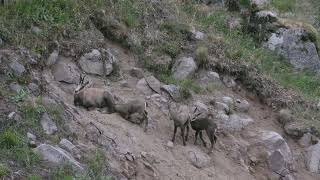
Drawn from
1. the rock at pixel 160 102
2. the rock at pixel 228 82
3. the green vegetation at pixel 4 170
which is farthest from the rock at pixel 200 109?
the green vegetation at pixel 4 170

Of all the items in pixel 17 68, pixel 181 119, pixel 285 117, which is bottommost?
pixel 285 117

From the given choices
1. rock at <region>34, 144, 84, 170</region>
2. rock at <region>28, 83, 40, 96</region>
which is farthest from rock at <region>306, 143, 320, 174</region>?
rock at <region>28, 83, 40, 96</region>

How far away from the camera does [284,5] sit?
19.3 meters

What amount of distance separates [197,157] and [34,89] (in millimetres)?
3407

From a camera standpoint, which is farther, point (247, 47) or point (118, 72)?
point (247, 47)

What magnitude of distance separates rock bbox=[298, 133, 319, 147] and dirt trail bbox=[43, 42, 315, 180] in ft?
2.71

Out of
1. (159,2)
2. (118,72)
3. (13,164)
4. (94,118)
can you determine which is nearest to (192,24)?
(159,2)

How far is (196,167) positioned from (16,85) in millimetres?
3742

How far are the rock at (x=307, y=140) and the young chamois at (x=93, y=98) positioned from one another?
487cm

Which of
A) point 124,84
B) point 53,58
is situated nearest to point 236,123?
point 124,84

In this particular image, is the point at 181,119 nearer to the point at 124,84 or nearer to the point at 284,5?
the point at 124,84

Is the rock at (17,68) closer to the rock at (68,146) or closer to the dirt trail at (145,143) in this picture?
the dirt trail at (145,143)

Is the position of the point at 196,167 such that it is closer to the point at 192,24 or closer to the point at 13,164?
the point at 13,164

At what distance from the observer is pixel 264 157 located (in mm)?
12820
